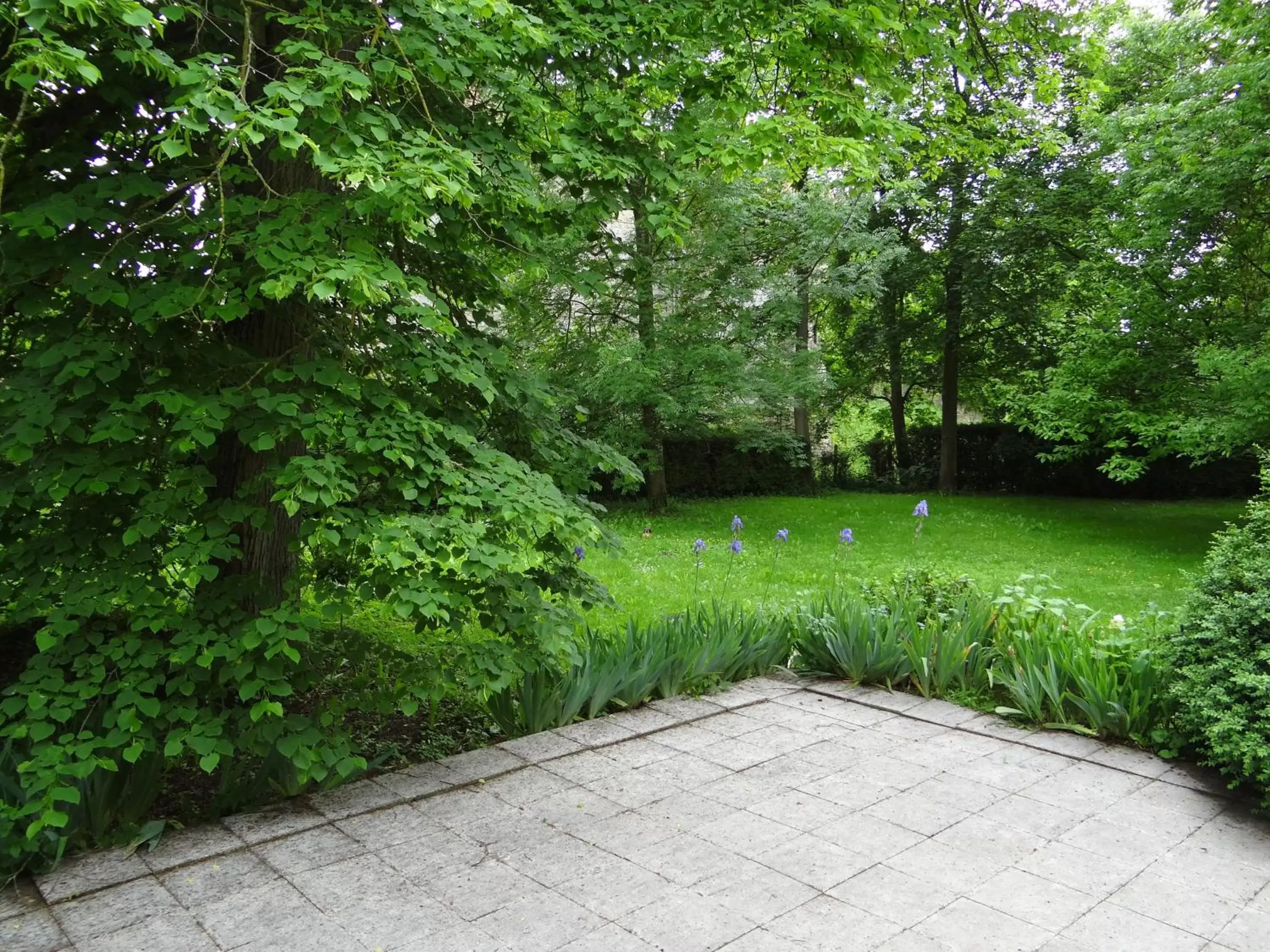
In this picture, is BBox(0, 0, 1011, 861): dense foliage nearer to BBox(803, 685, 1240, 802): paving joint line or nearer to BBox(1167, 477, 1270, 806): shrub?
BBox(803, 685, 1240, 802): paving joint line

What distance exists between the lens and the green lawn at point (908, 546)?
29.3 feet

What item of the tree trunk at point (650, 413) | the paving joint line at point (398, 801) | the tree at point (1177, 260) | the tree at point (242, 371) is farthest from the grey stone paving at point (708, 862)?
the tree at point (1177, 260)

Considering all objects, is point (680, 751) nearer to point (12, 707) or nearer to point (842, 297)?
point (12, 707)

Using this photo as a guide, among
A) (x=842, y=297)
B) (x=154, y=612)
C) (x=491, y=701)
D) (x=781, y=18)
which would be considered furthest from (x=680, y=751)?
(x=842, y=297)

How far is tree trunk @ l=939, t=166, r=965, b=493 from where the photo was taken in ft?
60.1

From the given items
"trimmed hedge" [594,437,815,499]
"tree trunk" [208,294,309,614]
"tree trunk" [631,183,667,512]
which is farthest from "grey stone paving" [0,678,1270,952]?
"trimmed hedge" [594,437,815,499]

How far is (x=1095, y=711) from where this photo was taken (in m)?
4.46

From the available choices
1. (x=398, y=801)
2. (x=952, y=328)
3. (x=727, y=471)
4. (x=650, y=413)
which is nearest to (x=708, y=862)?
(x=398, y=801)

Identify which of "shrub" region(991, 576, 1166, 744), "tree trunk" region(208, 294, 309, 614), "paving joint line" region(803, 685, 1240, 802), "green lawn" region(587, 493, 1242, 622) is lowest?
"green lawn" region(587, 493, 1242, 622)

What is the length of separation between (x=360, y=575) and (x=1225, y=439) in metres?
11.9

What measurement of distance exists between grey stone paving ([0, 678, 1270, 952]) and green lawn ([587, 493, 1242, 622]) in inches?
47.9

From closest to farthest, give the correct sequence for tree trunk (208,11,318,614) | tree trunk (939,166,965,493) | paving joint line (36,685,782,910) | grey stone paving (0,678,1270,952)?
grey stone paving (0,678,1270,952) → paving joint line (36,685,782,910) → tree trunk (208,11,318,614) → tree trunk (939,166,965,493)

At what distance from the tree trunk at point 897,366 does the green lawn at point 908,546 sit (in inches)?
99.6

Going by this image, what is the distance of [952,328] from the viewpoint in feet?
61.6
